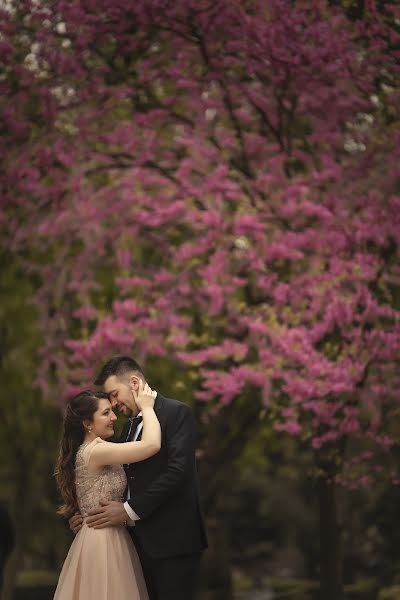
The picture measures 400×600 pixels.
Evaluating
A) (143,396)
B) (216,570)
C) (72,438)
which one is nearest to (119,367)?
(143,396)

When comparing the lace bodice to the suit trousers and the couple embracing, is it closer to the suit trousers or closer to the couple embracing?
the couple embracing

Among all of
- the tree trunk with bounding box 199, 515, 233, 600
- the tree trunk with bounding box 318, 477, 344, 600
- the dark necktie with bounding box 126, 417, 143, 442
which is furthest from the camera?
the tree trunk with bounding box 199, 515, 233, 600

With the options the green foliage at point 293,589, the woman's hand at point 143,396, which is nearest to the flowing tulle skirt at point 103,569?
the woman's hand at point 143,396

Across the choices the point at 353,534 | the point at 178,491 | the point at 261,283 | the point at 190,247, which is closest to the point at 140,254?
the point at 190,247

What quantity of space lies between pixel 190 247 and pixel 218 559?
16.7 ft

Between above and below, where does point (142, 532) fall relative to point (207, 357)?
above

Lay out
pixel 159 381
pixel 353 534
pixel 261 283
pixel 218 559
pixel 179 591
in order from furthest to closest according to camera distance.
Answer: pixel 353 534 < pixel 159 381 < pixel 218 559 < pixel 261 283 < pixel 179 591

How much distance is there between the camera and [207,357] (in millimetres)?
12109

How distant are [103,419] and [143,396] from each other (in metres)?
0.39

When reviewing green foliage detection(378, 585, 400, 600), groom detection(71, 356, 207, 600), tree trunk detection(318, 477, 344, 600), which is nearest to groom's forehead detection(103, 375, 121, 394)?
groom detection(71, 356, 207, 600)

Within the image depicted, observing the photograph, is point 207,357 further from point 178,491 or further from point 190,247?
point 178,491

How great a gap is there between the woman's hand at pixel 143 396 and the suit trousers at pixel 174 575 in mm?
1029

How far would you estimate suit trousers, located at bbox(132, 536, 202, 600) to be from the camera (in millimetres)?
6676

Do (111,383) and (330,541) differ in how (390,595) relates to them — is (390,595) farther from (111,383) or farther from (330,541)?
(111,383)
